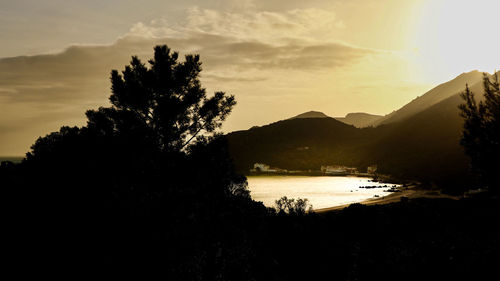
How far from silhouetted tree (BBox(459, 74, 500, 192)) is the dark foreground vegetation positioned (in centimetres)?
400

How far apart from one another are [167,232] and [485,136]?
89.2 ft

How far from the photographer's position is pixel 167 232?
38.4ft

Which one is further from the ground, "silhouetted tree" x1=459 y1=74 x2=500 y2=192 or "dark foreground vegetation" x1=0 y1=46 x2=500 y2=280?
"silhouetted tree" x1=459 y1=74 x2=500 y2=192

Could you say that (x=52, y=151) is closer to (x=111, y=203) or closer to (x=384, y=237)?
(x=111, y=203)

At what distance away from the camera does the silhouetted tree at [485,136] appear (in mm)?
26922

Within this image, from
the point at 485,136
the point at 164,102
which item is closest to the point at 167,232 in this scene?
the point at 164,102

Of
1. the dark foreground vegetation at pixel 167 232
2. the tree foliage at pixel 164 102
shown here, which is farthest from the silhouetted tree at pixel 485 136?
the tree foliage at pixel 164 102

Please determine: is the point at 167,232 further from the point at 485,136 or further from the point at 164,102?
the point at 485,136

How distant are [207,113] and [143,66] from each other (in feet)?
24.4

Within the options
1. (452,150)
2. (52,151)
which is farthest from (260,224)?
(452,150)

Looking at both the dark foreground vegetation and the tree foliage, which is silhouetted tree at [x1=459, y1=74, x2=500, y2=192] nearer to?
the dark foreground vegetation

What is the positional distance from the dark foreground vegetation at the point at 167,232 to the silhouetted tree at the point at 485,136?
4.00 metres

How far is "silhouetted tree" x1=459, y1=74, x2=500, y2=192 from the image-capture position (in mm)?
26922

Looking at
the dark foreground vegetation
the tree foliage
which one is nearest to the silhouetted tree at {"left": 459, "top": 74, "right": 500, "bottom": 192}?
the dark foreground vegetation
